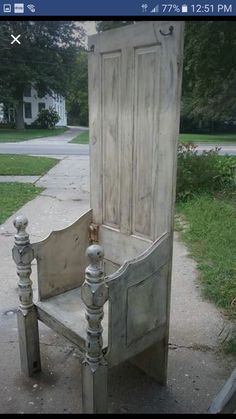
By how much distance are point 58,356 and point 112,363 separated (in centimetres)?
77

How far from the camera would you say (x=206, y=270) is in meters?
3.55

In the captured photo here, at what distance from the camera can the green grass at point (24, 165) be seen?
9.20 meters

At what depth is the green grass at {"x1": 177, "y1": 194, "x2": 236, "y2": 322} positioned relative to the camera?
3.10m

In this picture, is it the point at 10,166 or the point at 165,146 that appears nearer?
the point at 165,146

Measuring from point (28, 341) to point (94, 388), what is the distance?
0.63m

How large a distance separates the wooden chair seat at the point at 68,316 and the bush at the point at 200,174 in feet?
14.3

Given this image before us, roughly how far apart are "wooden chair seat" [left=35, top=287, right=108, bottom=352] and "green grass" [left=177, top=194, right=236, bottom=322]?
131cm

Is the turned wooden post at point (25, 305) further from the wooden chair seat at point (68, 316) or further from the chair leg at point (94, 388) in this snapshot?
the chair leg at point (94, 388)

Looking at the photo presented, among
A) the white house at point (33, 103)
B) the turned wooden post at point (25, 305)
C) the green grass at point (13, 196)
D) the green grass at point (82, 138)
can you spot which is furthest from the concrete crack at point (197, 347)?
the green grass at point (82, 138)

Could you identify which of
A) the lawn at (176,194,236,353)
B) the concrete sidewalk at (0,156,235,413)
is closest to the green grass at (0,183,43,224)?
the concrete sidewalk at (0,156,235,413)

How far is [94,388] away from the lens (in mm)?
1586
